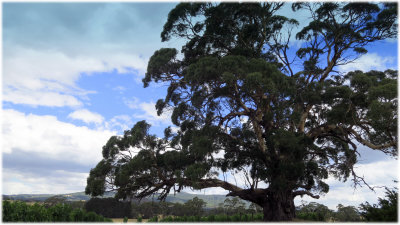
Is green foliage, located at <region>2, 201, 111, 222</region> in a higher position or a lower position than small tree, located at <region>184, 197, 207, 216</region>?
lower

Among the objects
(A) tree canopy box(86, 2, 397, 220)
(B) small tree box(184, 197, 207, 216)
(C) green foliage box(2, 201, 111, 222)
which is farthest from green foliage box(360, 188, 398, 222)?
(B) small tree box(184, 197, 207, 216)

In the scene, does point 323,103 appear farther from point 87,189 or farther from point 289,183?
point 87,189

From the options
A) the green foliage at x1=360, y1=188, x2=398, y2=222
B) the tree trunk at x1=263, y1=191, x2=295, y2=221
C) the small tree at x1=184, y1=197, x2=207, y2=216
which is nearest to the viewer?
the green foliage at x1=360, y1=188, x2=398, y2=222

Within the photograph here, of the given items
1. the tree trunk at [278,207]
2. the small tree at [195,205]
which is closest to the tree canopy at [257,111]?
the tree trunk at [278,207]

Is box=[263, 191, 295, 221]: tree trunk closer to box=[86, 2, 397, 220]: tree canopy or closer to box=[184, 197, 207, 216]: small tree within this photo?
box=[86, 2, 397, 220]: tree canopy

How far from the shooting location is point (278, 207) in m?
12.9

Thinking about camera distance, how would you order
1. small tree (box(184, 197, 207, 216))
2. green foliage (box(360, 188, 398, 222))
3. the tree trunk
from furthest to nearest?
1. small tree (box(184, 197, 207, 216))
2. the tree trunk
3. green foliage (box(360, 188, 398, 222))

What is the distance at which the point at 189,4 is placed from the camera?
545 inches

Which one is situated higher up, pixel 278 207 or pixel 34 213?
pixel 278 207

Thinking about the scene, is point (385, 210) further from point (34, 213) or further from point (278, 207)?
point (34, 213)

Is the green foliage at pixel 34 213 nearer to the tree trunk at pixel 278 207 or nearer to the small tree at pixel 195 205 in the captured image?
the tree trunk at pixel 278 207

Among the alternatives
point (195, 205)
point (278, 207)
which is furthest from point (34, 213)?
point (195, 205)

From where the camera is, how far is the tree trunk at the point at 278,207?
42.0ft

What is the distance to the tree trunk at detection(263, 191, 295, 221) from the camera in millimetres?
12792
